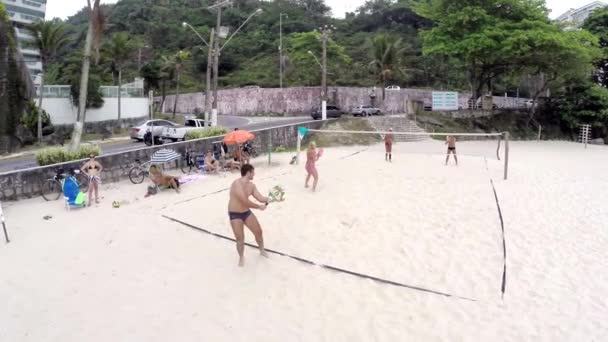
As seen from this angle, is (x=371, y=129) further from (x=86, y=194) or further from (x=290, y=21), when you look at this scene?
(x=290, y=21)

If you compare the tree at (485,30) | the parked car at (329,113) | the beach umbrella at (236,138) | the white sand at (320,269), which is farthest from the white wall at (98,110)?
the tree at (485,30)

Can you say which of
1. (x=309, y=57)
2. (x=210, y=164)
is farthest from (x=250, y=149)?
(x=309, y=57)

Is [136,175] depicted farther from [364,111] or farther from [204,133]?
[364,111]

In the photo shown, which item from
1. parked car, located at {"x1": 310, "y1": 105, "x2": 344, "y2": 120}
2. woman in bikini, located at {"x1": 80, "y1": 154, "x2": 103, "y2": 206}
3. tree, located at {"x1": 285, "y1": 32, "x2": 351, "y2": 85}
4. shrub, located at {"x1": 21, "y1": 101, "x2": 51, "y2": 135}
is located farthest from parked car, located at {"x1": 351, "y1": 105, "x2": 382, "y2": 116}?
woman in bikini, located at {"x1": 80, "y1": 154, "x2": 103, "y2": 206}

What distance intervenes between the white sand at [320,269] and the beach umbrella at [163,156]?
1946mm

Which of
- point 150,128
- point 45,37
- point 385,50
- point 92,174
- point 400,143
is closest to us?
point 92,174

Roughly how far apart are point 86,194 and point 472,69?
98.7ft

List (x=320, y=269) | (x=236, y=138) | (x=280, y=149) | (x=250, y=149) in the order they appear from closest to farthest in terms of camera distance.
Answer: (x=320, y=269), (x=236, y=138), (x=250, y=149), (x=280, y=149)

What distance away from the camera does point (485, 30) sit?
95.1 feet

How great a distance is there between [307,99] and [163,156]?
33196mm

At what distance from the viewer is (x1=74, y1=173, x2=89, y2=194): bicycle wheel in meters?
11.9

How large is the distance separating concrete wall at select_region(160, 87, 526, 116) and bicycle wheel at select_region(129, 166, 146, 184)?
31.4 metres

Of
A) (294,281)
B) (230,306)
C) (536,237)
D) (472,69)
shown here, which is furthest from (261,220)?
(472,69)

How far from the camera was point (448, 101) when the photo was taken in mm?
32719
